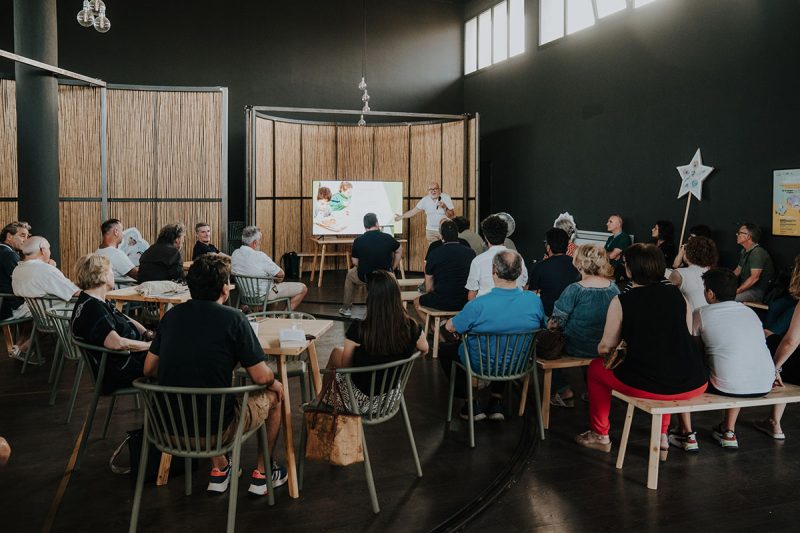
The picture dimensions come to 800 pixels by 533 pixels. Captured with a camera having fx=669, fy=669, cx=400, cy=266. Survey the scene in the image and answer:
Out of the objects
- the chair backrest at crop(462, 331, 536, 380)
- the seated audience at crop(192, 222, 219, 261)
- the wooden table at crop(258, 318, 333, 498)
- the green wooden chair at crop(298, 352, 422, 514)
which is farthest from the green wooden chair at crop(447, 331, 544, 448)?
the seated audience at crop(192, 222, 219, 261)

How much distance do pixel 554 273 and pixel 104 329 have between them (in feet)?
10.1

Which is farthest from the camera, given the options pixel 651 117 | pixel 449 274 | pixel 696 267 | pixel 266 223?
pixel 266 223

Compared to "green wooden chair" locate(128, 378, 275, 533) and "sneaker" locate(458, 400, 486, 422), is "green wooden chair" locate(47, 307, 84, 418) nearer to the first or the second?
"green wooden chair" locate(128, 378, 275, 533)

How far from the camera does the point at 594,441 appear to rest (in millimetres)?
4074

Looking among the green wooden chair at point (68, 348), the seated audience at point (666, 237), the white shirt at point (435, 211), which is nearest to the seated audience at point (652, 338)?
the green wooden chair at point (68, 348)

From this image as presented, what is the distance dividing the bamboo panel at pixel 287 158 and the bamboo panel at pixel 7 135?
4.33m

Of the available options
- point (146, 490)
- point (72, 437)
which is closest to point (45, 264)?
point (72, 437)

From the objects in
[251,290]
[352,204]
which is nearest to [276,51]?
[352,204]

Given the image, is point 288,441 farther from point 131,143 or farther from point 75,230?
point 131,143

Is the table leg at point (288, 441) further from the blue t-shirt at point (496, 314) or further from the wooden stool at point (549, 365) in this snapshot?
the wooden stool at point (549, 365)

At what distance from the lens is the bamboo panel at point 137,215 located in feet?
29.1

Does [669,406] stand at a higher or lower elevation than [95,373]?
lower

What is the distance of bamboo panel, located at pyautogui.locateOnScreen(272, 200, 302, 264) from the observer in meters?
11.9

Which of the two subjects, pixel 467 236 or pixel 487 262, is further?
pixel 467 236
